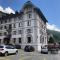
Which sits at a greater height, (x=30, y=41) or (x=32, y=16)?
(x=32, y=16)

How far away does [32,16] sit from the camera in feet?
195

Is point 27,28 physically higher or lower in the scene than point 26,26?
lower

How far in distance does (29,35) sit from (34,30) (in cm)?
266

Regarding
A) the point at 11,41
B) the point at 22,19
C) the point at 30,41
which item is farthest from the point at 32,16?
the point at 11,41

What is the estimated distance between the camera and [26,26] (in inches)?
2363

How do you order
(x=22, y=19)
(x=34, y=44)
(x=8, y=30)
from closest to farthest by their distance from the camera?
(x=34, y=44)
(x=22, y=19)
(x=8, y=30)

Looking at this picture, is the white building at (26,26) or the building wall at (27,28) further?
the white building at (26,26)

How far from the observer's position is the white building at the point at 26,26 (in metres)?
58.2

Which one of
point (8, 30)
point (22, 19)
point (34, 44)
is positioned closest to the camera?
point (34, 44)

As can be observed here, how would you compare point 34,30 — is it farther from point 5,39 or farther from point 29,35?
point 5,39

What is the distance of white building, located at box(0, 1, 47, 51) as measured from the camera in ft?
191

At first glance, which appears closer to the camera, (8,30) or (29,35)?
(29,35)

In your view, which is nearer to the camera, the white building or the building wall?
the building wall

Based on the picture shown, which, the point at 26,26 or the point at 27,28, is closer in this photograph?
the point at 27,28
